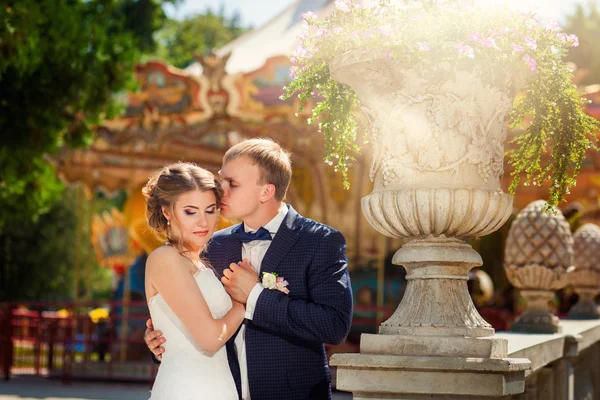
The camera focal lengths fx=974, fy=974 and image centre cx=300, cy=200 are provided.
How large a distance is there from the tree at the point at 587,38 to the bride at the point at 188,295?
36623 mm

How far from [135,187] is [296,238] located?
Result: 720 inches

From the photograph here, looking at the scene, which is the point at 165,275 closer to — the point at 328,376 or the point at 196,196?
the point at 196,196

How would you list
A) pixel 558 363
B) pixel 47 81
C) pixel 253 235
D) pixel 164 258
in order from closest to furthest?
pixel 164 258 < pixel 253 235 < pixel 558 363 < pixel 47 81

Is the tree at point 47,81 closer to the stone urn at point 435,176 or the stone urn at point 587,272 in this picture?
the stone urn at point 587,272

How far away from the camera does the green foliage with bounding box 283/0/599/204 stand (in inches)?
141

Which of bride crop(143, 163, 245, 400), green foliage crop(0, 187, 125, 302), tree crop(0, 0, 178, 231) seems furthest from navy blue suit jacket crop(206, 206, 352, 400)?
green foliage crop(0, 187, 125, 302)

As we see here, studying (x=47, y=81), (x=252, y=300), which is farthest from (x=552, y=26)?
(x=47, y=81)

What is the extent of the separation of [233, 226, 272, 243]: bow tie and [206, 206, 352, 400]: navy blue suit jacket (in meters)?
0.08

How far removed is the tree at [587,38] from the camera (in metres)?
41.0

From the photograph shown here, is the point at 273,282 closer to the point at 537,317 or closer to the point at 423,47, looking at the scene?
the point at 423,47

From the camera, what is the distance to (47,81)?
12602mm

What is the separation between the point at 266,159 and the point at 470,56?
90 cm

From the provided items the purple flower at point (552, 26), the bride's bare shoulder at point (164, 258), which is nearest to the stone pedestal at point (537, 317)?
the purple flower at point (552, 26)

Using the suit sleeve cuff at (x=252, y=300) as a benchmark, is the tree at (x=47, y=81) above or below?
above
